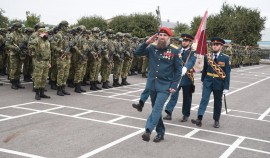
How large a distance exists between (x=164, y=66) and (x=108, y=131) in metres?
1.73

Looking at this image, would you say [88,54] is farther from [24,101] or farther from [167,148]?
[167,148]

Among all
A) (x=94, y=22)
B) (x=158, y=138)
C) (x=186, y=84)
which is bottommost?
(x=158, y=138)

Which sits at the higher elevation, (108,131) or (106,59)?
(106,59)

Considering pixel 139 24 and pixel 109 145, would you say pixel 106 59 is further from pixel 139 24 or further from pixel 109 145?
pixel 139 24

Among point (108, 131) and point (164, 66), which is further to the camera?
point (108, 131)

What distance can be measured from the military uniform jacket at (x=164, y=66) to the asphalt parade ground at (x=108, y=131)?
1049mm

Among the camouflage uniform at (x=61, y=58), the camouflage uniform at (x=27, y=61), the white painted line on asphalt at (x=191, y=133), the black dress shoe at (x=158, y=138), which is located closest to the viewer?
the black dress shoe at (x=158, y=138)

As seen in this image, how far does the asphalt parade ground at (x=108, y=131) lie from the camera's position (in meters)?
5.88

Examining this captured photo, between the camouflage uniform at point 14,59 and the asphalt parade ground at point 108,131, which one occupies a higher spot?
the camouflage uniform at point 14,59

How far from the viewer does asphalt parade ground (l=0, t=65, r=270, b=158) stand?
19.3 ft

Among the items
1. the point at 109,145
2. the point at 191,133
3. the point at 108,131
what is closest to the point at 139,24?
the point at 191,133

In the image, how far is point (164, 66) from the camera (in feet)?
21.2

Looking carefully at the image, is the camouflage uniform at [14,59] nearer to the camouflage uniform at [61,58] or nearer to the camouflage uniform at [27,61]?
the camouflage uniform at [27,61]

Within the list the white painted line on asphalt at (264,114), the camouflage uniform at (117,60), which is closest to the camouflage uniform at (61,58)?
the camouflage uniform at (117,60)
